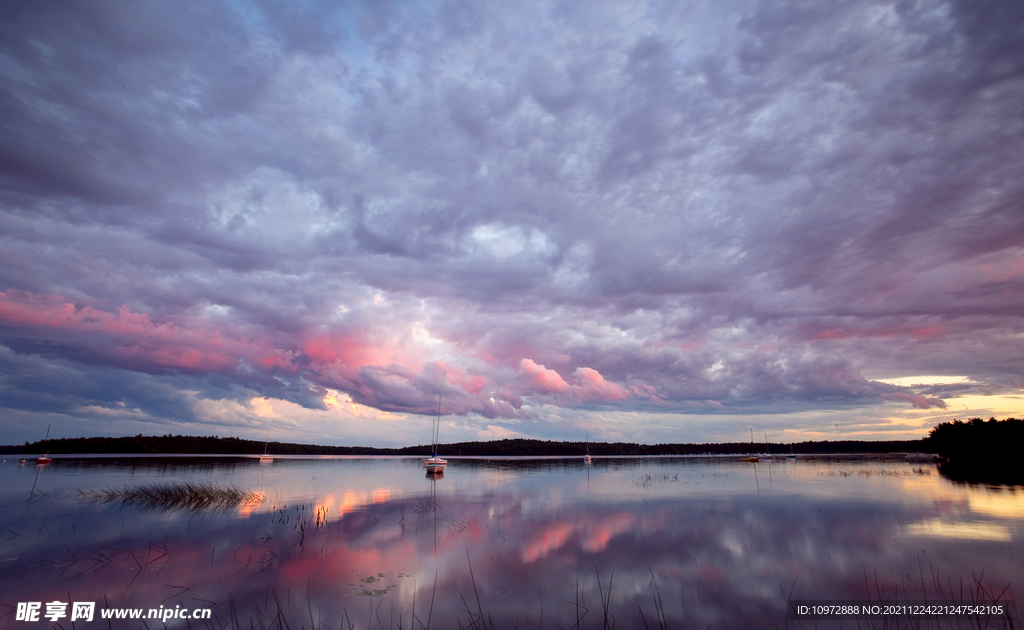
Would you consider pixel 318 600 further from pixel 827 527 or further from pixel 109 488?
pixel 109 488

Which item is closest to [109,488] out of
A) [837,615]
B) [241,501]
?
[241,501]

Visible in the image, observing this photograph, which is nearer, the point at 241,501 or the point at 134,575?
the point at 134,575

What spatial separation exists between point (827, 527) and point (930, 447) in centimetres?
17927

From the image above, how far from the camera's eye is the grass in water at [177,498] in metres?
39.9

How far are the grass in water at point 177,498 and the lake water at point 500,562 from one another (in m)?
1.75

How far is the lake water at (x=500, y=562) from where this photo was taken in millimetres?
16078

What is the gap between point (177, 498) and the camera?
4316cm

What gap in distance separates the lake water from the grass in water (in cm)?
175

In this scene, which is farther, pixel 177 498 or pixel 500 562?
pixel 177 498

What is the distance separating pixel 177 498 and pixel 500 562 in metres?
37.7

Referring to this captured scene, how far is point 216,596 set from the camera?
1739 cm

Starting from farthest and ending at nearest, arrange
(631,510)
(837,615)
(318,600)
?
(631,510), (318,600), (837,615)

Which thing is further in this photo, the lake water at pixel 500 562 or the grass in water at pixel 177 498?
the grass in water at pixel 177 498

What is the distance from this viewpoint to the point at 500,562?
23109mm
